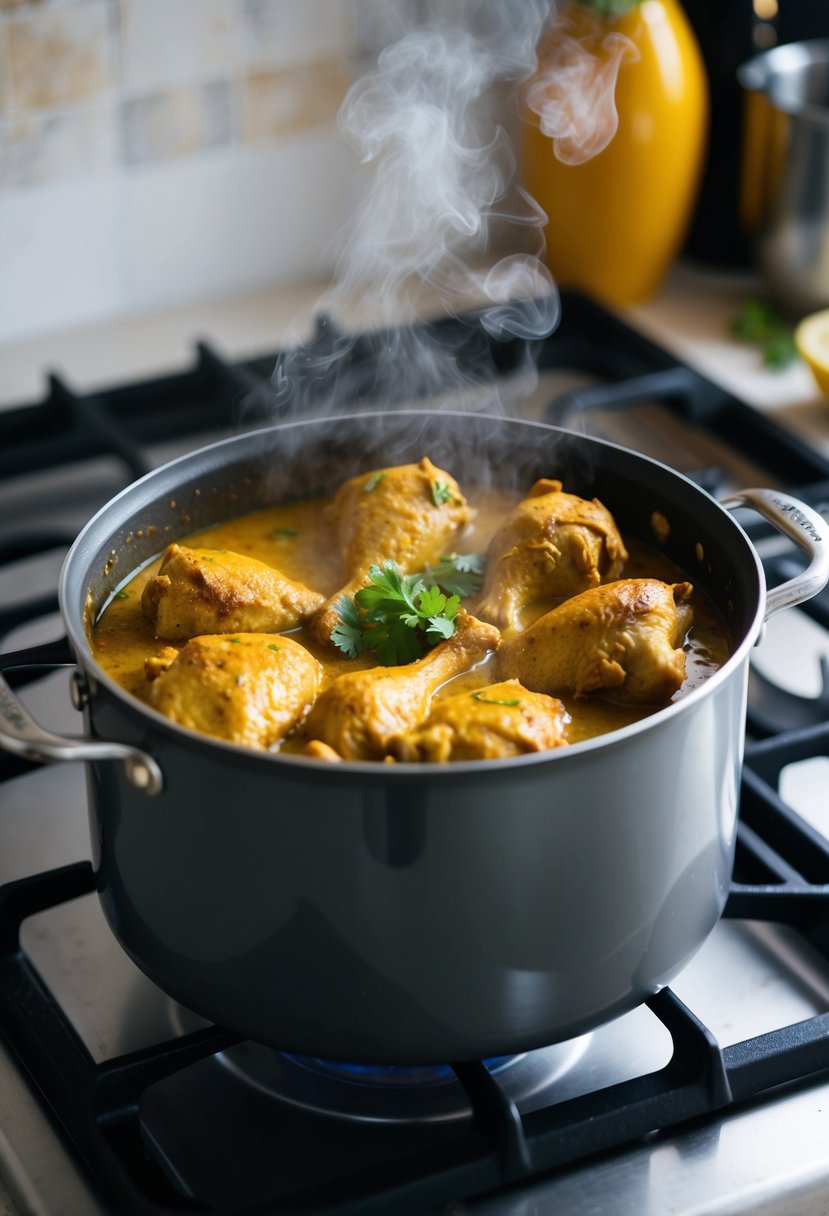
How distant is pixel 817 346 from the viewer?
6.77 feet

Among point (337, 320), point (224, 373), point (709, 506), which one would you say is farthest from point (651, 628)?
point (337, 320)

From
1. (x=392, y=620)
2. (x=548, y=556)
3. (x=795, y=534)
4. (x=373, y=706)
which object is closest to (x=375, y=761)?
(x=373, y=706)

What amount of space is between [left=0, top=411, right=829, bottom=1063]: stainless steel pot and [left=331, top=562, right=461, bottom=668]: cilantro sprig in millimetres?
233

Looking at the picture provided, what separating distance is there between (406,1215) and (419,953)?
200mm

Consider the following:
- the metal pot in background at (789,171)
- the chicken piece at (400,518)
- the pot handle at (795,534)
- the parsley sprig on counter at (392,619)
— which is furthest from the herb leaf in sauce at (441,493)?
the metal pot in background at (789,171)

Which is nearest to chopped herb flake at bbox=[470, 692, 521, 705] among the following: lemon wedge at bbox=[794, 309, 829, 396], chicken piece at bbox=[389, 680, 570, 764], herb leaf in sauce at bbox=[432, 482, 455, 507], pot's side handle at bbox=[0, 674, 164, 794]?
chicken piece at bbox=[389, 680, 570, 764]

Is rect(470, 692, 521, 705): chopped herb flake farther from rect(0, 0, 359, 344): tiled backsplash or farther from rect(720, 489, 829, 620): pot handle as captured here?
rect(0, 0, 359, 344): tiled backsplash

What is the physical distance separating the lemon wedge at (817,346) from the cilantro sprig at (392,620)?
0.96m

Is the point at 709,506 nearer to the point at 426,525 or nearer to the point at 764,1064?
the point at 426,525

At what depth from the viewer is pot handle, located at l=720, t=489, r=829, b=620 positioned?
1154 mm

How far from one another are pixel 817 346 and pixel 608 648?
1062mm

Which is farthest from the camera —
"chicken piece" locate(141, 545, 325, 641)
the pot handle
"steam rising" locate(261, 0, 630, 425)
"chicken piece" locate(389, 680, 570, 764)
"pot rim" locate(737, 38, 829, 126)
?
"pot rim" locate(737, 38, 829, 126)

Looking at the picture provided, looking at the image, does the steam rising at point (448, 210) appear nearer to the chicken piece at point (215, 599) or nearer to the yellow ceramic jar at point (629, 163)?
the yellow ceramic jar at point (629, 163)

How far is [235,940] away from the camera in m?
1.03
